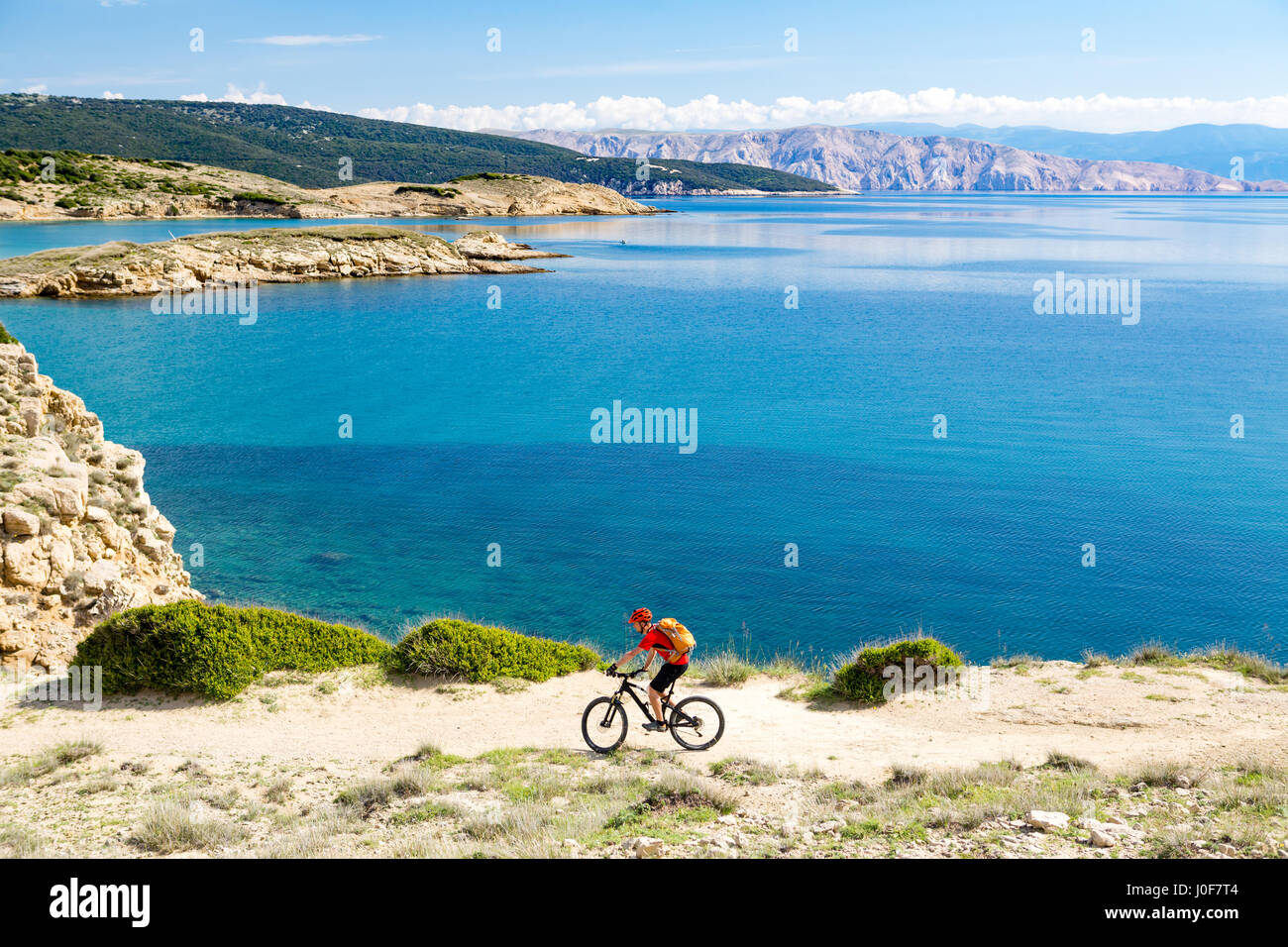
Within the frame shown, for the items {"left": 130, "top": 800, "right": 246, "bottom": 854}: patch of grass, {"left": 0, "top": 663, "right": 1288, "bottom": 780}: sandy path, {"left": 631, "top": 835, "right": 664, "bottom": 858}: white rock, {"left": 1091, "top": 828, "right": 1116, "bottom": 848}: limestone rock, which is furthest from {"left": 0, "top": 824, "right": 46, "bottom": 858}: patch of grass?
{"left": 1091, "top": 828, "right": 1116, "bottom": 848}: limestone rock

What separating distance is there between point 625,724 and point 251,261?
76.2 meters

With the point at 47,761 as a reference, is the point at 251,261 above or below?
above

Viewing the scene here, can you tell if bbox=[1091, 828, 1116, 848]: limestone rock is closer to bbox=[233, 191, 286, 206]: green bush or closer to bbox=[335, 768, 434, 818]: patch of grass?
bbox=[335, 768, 434, 818]: patch of grass

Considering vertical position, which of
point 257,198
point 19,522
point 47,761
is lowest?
point 47,761

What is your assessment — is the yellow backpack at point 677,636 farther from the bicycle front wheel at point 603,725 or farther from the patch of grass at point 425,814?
the patch of grass at point 425,814

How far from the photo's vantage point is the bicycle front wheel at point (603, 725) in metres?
11.5

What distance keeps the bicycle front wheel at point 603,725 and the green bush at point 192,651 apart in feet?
16.9

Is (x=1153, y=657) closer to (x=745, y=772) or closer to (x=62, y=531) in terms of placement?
(x=745, y=772)

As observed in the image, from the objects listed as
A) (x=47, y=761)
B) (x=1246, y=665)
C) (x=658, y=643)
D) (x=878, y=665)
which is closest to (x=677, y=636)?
(x=658, y=643)

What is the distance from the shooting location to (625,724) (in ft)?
37.4

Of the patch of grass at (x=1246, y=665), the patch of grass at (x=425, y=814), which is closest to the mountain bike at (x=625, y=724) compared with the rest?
the patch of grass at (x=425, y=814)

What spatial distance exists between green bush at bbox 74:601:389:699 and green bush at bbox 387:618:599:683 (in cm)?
131

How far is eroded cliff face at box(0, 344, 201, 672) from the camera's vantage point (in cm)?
1455

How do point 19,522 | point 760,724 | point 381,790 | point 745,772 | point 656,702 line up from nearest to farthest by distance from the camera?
→ 1. point 381,790
2. point 745,772
3. point 656,702
4. point 760,724
5. point 19,522
